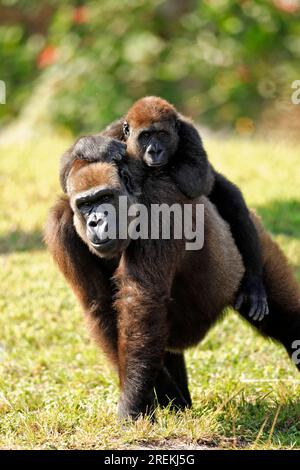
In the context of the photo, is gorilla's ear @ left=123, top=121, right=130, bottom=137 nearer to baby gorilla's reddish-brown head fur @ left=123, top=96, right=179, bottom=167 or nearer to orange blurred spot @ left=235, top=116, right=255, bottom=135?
baby gorilla's reddish-brown head fur @ left=123, top=96, right=179, bottom=167

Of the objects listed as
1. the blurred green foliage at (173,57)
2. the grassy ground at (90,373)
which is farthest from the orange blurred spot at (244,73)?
the grassy ground at (90,373)

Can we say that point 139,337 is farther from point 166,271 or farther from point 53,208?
point 53,208

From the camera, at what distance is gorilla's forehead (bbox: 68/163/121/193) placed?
3.96 m

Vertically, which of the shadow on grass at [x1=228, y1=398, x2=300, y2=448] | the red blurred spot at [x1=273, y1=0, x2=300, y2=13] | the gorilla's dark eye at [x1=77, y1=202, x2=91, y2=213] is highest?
the red blurred spot at [x1=273, y1=0, x2=300, y2=13]

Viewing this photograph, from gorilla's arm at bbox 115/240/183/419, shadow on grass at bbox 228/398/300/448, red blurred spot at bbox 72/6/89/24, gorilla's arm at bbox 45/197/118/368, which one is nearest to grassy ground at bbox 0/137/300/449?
shadow on grass at bbox 228/398/300/448

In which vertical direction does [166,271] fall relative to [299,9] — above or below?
below

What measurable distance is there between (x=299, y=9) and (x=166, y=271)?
10.5 m

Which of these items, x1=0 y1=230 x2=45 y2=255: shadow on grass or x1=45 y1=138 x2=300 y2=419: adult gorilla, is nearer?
x1=45 y1=138 x2=300 y2=419: adult gorilla

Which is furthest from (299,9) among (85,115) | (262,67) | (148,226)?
(148,226)

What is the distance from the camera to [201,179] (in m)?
4.25

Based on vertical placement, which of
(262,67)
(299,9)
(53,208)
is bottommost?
(53,208)

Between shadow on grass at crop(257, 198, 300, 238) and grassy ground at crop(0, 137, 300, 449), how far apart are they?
1cm
